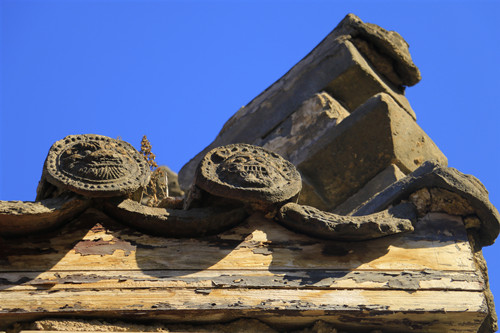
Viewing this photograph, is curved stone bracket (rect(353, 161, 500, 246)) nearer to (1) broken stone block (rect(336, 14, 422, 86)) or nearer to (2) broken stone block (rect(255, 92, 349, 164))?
(2) broken stone block (rect(255, 92, 349, 164))

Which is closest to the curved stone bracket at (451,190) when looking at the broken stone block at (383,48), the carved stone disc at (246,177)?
the carved stone disc at (246,177)

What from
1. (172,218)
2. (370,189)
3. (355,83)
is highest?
(355,83)

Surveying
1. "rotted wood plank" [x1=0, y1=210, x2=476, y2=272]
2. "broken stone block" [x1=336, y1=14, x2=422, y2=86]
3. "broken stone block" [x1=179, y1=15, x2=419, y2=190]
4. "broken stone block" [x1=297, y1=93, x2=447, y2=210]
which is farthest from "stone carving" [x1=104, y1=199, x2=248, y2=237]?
"broken stone block" [x1=336, y1=14, x2=422, y2=86]

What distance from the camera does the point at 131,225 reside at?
507 centimetres

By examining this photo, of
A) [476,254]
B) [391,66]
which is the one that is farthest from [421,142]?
[476,254]

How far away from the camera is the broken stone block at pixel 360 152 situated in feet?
21.4

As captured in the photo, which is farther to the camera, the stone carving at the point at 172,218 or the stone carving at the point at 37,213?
the stone carving at the point at 172,218

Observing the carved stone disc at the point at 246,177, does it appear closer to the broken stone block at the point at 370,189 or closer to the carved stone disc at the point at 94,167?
the carved stone disc at the point at 94,167

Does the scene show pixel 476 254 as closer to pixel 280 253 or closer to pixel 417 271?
pixel 417 271

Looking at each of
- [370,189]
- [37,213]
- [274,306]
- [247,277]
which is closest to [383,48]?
[370,189]

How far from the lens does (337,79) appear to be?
7.37 meters

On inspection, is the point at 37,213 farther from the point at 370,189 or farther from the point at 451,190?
the point at 370,189

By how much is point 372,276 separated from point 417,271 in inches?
8.9

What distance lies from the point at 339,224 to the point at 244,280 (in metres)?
0.54
